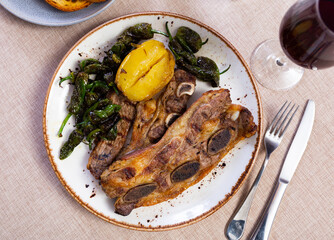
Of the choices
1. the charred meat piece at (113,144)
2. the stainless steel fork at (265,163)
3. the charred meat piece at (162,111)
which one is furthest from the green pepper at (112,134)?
the stainless steel fork at (265,163)

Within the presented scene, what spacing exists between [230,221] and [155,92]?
1.45 meters

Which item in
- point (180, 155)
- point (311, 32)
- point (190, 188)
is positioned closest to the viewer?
point (311, 32)

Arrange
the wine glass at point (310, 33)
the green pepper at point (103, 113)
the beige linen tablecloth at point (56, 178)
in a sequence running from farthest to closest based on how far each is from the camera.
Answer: the beige linen tablecloth at point (56, 178) → the green pepper at point (103, 113) → the wine glass at point (310, 33)

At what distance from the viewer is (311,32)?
2.17m

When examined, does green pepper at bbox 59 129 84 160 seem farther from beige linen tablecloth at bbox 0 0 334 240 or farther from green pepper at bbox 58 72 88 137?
beige linen tablecloth at bbox 0 0 334 240

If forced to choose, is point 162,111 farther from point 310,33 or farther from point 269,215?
point 269,215

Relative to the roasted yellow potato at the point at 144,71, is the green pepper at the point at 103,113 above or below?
below

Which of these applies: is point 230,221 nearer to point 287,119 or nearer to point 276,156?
point 276,156

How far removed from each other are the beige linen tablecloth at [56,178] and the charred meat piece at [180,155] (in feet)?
1.73

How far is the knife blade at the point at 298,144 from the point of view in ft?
10.2

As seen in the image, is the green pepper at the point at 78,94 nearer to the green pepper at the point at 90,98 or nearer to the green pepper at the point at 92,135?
the green pepper at the point at 90,98

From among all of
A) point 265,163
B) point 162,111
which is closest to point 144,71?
point 162,111

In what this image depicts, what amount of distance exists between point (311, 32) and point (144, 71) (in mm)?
1301

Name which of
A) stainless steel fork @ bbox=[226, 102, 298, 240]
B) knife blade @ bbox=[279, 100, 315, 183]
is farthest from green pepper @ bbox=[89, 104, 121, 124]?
knife blade @ bbox=[279, 100, 315, 183]
